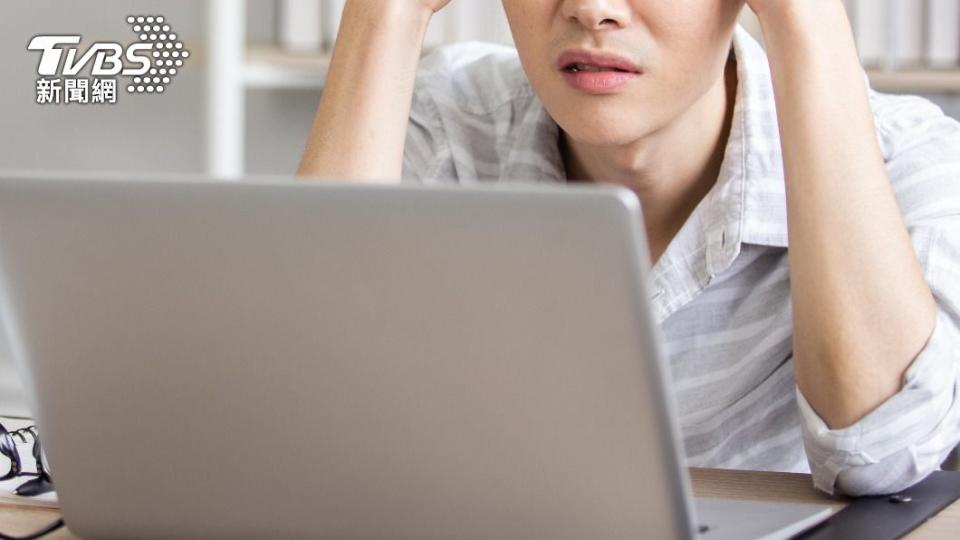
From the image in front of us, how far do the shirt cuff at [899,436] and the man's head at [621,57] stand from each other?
0.27m

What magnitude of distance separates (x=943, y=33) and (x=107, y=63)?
1.33 meters

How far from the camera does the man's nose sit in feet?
3.46

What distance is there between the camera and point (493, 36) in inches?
82.9

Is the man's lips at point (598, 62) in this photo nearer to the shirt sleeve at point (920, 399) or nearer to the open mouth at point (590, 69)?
the open mouth at point (590, 69)

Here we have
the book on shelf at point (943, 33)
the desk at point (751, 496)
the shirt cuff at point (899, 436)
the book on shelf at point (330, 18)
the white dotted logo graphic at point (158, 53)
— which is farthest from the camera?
the white dotted logo graphic at point (158, 53)

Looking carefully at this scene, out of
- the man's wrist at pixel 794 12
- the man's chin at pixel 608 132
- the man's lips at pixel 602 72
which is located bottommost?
the man's chin at pixel 608 132

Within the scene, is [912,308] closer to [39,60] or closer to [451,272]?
[451,272]

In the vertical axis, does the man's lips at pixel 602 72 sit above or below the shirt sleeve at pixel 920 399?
above

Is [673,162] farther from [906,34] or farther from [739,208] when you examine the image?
[906,34]

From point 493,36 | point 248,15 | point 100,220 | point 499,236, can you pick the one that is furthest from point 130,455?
point 248,15

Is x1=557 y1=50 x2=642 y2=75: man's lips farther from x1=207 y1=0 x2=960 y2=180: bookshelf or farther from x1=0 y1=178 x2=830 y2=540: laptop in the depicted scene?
x1=207 y1=0 x2=960 y2=180: bookshelf

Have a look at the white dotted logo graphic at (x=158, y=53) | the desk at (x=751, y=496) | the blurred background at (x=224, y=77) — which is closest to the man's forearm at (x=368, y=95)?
the desk at (x=751, y=496)

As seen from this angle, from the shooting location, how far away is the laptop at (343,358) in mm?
562

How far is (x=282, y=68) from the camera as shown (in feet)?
7.23
